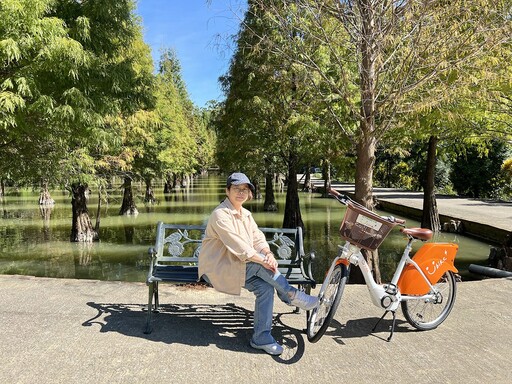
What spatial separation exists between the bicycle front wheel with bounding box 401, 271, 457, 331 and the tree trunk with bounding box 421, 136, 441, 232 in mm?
12296

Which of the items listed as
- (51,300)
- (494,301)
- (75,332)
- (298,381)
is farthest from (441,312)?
(51,300)

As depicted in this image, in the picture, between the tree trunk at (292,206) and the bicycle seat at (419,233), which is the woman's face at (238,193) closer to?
the bicycle seat at (419,233)

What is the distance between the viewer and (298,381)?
3262 mm

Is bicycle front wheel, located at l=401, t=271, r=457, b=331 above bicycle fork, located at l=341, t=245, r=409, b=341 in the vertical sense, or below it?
below

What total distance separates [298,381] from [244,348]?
0.68m

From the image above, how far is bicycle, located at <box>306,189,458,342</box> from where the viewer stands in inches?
153

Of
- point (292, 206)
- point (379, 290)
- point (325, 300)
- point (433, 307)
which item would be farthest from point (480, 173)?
point (325, 300)

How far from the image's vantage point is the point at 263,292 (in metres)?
3.86

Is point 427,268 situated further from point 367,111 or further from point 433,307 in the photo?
point 367,111

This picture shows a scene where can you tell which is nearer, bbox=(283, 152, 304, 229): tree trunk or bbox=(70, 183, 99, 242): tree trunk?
bbox=(70, 183, 99, 242): tree trunk

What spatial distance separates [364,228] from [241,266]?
1.08 meters

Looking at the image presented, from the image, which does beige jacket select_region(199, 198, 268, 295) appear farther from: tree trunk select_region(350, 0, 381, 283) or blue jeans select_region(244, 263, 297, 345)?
tree trunk select_region(350, 0, 381, 283)

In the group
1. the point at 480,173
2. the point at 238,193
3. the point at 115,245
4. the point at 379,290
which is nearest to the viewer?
the point at 238,193

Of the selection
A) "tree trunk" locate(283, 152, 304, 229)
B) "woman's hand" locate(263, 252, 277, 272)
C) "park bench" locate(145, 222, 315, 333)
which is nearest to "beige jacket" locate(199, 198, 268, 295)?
"woman's hand" locate(263, 252, 277, 272)
